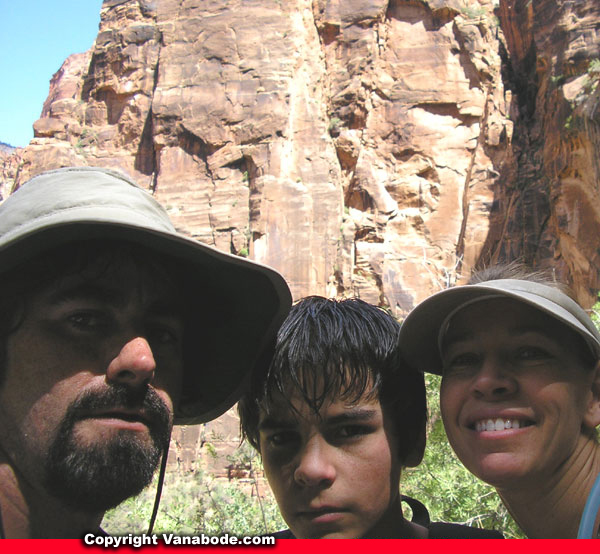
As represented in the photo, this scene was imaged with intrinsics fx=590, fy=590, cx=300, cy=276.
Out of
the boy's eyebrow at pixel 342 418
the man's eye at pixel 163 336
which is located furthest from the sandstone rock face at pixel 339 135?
the man's eye at pixel 163 336

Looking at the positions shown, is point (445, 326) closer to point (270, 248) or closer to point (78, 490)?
point (78, 490)

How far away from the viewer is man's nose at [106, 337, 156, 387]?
1592mm

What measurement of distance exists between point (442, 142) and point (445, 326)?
74.8ft

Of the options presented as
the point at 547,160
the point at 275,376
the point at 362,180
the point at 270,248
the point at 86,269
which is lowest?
the point at 270,248

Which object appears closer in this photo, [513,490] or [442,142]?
[513,490]

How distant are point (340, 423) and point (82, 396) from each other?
2.83 feet

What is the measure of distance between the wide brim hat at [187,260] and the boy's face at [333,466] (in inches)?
9.4

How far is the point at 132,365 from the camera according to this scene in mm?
1596

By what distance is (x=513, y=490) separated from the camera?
5.97ft

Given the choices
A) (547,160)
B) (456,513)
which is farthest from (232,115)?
(456,513)

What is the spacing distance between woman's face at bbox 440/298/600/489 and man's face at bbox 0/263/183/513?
950 mm

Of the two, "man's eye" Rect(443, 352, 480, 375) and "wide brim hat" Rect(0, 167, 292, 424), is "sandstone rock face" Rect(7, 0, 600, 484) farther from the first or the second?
"man's eye" Rect(443, 352, 480, 375)

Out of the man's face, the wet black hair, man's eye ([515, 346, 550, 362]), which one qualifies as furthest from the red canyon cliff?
the man's face

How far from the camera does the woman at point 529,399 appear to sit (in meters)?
1.76
